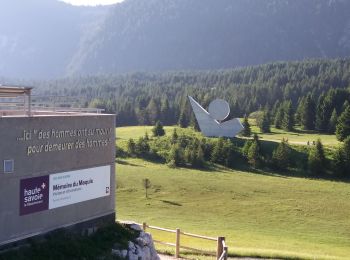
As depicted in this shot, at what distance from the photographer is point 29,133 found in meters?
15.7

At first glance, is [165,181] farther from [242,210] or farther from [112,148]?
[112,148]

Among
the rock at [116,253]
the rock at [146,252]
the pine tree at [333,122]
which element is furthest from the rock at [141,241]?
the pine tree at [333,122]

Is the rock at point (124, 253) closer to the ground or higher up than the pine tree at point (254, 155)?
higher up

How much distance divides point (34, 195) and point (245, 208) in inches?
1241

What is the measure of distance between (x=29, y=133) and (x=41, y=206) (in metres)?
2.22

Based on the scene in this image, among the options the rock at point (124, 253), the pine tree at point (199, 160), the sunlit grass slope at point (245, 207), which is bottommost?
the sunlit grass slope at point (245, 207)

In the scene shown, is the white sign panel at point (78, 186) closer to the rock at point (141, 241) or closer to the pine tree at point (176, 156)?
the rock at point (141, 241)

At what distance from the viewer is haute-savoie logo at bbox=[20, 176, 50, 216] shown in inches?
608

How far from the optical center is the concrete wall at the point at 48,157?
14969 mm

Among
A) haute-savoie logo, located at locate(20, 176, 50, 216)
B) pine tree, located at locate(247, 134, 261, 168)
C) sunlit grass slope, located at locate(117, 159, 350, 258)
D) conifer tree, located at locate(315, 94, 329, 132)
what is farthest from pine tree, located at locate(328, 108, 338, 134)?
Result: haute-savoie logo, located at locate(20, 176, 50, 216)

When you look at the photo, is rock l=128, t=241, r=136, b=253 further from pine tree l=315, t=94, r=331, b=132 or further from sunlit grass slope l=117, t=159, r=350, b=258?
pine tree l=315, t=94, r=331, b=132

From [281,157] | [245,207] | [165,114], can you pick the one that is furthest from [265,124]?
[245,207]

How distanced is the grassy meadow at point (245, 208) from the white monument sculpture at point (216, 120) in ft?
39.2

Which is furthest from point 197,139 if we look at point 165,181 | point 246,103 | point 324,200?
point 246,103
